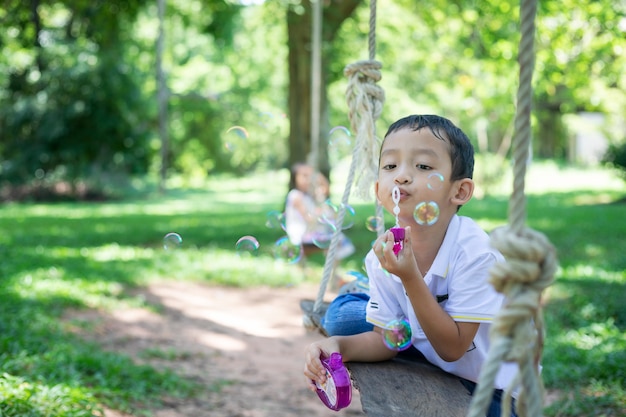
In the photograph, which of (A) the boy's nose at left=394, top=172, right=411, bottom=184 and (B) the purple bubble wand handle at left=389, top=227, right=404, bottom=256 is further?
(A) the boy's nose at left=394, top=172, right=411, bottom=184

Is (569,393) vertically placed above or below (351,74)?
below

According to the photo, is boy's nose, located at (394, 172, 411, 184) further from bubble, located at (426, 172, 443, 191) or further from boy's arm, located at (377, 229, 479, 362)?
boy's arm, located at (377, 229, 479, 362)

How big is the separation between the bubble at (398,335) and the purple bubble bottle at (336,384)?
172mm

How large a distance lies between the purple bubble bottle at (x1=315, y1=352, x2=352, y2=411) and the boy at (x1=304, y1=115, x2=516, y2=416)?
0.03m

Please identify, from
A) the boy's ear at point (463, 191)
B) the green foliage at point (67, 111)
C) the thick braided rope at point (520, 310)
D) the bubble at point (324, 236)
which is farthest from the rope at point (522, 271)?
the green foliage at point (67, 111)

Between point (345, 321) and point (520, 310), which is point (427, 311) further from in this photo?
point (520, 310)

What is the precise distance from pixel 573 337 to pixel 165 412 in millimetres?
2969

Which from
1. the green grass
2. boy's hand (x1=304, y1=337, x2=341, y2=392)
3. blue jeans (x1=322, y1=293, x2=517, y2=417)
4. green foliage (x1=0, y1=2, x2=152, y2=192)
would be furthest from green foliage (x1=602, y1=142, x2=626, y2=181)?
boy's hand (x1=304, y1=337, x2=341, y2=392)

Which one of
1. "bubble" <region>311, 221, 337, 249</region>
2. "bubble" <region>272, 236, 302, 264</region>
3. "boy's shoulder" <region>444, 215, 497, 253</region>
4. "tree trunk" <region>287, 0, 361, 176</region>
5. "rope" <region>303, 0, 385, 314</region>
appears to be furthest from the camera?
"tree trunk" <region>287, 0, 361, 176</region>

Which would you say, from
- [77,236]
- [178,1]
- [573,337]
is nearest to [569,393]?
[573,337]

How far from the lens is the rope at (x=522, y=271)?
47.6 inches

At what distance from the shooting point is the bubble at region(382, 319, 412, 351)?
6.84ft

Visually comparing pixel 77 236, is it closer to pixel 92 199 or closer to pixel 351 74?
pixel 351 74

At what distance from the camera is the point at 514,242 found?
123cm
